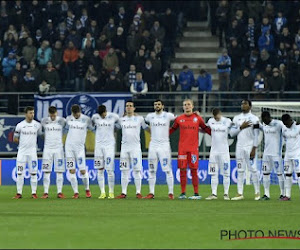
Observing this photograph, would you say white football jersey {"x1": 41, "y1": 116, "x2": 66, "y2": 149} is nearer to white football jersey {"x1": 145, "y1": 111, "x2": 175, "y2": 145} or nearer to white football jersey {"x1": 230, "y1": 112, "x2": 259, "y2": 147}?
white football jersey {"x1": 145, "y1": 111, "x2": 175, "y2": 145}

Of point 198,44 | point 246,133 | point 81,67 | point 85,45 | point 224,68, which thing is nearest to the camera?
point 246,133

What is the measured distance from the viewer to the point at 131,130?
88.9 feet

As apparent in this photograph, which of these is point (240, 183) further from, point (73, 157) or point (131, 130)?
point (73, 157)

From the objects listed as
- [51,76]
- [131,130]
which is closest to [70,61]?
[51,76]

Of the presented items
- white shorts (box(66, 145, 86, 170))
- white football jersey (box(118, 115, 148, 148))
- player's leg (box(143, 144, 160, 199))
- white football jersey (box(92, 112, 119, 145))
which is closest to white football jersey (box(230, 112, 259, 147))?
player's leg (box(143, 144, 160, 199))

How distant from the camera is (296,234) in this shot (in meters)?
18.4

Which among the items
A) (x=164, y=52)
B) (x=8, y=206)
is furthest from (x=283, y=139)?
(x=164, y=52)

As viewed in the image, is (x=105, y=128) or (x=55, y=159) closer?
(x=105, y=128)

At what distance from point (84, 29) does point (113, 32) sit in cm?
118

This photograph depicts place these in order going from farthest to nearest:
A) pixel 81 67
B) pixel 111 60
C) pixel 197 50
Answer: pixel 197 50, pixel 81 67, pixel 111 60

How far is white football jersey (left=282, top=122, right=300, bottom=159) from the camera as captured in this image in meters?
26.0

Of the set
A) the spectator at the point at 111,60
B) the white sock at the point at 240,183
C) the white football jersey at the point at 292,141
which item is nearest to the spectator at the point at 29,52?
the spectator at the point at 111,60

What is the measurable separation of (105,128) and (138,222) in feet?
24.1

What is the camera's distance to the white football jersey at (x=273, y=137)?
86.3 feet
